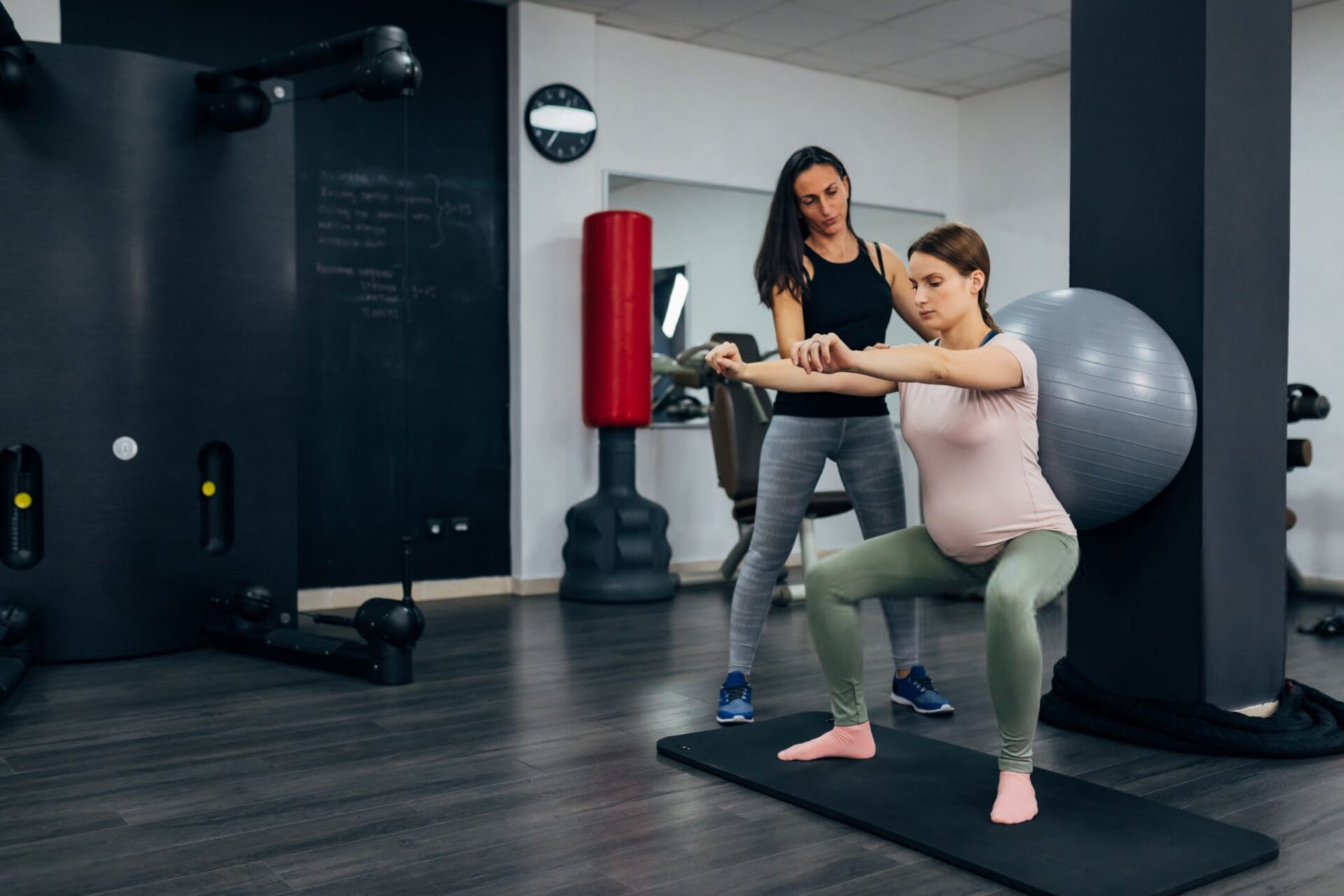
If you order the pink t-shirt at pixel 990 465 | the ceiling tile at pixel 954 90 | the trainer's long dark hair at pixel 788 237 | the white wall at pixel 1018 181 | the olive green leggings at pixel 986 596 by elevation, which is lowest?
the olive green leggings at pixel 986 596

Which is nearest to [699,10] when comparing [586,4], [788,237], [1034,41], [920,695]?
[586,4]

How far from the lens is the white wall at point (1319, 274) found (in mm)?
5016

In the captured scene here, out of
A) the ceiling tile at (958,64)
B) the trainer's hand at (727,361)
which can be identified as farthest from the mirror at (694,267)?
the trainer's hand at (727,361)

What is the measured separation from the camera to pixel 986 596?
2.04 meters

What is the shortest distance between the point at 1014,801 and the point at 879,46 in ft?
14.7

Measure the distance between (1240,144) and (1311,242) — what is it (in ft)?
9.59

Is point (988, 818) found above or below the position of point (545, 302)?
below

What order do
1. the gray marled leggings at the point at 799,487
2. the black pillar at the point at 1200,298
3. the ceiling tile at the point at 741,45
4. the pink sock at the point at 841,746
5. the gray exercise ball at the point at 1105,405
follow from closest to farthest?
the gray exercise ball at the point at 1105,405 → the pink sock at the point at 841,746 → the black pillar at the point at 1200,298 → the gray marled leggings at the point at 799,487 → the ceiling tile at the point at 741,45

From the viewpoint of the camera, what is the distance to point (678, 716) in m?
2.87

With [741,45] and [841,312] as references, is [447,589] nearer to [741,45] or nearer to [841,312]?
[841,312]

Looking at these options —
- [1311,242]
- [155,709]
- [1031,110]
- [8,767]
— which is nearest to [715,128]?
[1031,110]

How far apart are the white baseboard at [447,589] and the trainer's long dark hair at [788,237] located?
2.47 m

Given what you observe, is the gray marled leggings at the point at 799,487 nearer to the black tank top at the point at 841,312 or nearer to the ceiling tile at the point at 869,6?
the black tank top at the point at 841,312

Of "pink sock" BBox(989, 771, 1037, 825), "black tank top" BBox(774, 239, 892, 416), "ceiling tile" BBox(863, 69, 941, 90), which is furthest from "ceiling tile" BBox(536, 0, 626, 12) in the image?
"pink sock" BBox(989, 771, 1037, 825)
